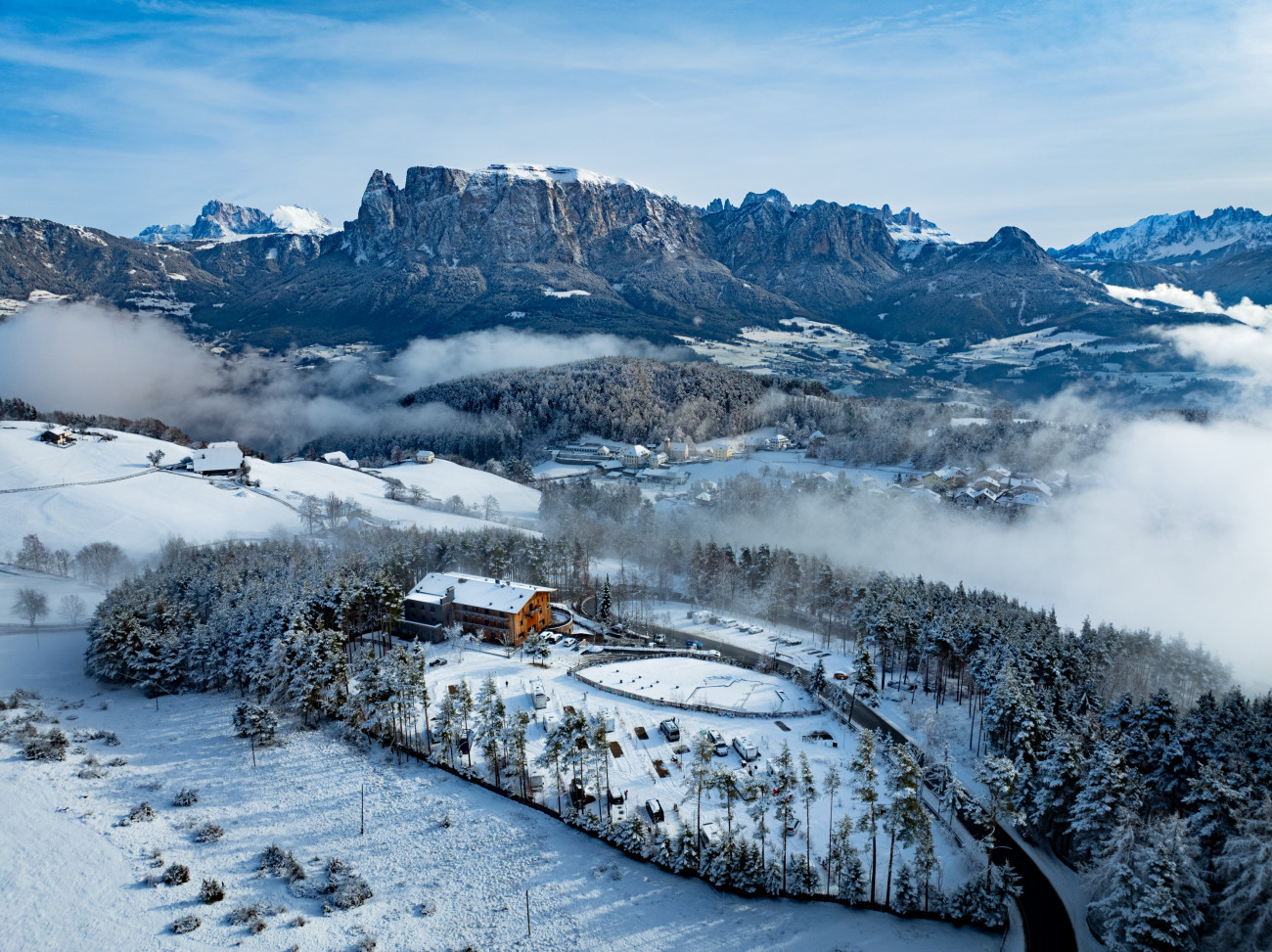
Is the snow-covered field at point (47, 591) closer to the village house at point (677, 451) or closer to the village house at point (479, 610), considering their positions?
the village house at point (479, 610)

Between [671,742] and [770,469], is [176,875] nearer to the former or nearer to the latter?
[671,742]

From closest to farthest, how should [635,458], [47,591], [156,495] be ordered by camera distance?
[47,591]
[156,495]
[635,458]

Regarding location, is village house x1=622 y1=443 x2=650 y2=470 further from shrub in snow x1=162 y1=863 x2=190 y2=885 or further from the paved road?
shrub in snow x1=162 y1=863 x2=190 y2=885

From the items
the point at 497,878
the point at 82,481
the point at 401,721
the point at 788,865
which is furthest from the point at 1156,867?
the point at 82,481

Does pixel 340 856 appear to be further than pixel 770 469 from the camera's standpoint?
No

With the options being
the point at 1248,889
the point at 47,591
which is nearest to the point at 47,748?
the point at 47,591

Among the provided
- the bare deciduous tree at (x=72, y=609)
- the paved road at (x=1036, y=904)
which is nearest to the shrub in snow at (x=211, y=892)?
the paved road at (x=1036, y=904)
